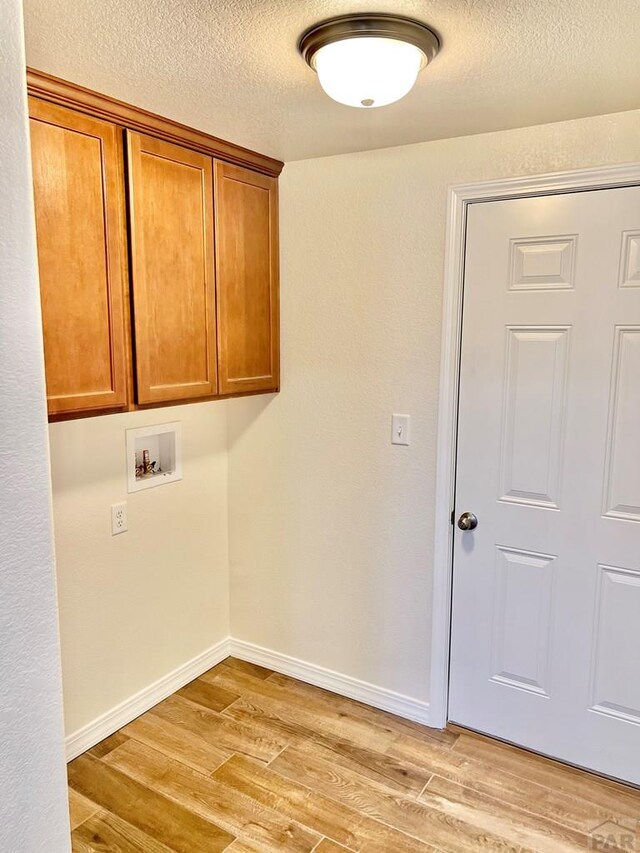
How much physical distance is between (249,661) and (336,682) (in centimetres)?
50

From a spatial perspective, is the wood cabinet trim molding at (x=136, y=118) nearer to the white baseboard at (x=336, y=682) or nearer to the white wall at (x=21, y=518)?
the white wall at (x=21, y=518)

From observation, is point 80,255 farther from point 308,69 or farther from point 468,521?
point 468,521

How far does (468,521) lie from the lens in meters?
2.41

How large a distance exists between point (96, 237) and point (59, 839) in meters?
1.57

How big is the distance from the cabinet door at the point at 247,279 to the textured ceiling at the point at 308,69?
→ 284 mm

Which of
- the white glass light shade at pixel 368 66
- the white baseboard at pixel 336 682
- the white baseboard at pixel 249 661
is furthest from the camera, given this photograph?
the white baseboard at pixel 336 682

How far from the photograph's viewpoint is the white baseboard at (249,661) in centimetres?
246

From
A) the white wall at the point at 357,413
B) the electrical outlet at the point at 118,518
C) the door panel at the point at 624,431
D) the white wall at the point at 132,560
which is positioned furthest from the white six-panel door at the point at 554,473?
the electrical outlet at the point at 118,518

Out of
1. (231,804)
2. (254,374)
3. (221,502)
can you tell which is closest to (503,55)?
(254,374)

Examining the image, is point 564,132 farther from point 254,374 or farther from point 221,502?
point 221,502

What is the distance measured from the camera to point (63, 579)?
229cm

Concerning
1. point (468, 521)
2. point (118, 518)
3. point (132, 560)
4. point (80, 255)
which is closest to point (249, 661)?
point (132, 560)

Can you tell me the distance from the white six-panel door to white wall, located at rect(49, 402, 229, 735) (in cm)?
120

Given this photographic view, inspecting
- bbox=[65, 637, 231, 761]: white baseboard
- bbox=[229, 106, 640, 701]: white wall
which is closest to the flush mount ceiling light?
bbox=[229, 106, 640, 701]: white wall
